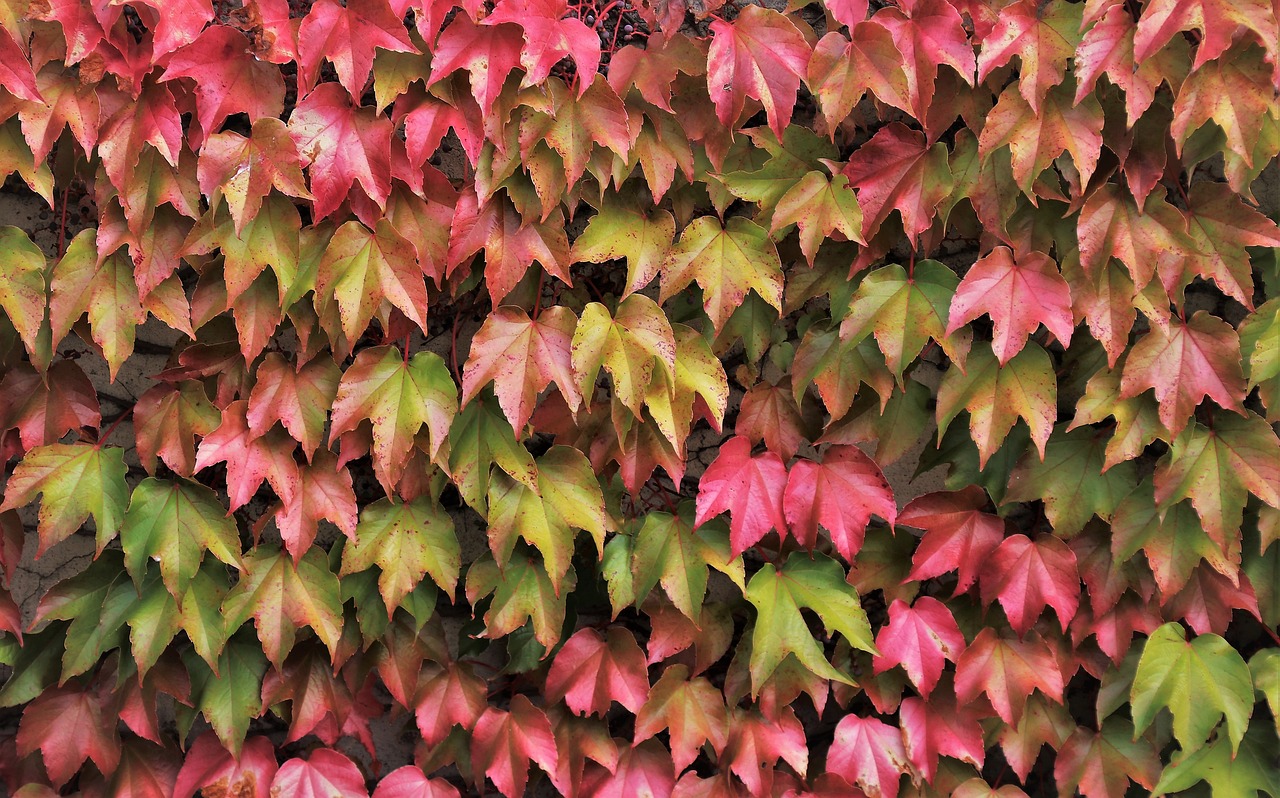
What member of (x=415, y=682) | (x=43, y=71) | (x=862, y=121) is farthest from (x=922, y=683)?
(x=43, y=71)

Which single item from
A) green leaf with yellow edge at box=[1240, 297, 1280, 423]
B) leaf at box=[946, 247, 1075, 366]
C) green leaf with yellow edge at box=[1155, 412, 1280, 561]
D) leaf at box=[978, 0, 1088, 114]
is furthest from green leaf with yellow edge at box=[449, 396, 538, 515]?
green leaf with yellow edge at box=[1240, 297, 1280, 423]

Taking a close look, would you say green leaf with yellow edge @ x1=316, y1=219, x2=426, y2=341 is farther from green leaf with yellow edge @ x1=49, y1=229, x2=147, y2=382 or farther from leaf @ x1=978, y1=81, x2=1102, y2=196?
leaf @ x1=978, y1=81, x2=1102, y2=196

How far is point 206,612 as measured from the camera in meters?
1.66

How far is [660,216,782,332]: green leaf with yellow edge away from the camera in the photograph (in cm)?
162

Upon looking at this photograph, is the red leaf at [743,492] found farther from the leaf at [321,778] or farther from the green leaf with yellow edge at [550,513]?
the leaf at [321,778]

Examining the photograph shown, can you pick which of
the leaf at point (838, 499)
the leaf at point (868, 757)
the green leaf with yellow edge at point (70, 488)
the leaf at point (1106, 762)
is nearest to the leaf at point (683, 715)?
the leaf at point (868, 757)

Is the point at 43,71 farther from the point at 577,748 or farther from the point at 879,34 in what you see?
the point at 577,748

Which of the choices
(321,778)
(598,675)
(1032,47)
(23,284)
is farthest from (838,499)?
(23,284)

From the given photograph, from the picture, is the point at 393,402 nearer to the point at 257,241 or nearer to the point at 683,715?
the point at 257,241

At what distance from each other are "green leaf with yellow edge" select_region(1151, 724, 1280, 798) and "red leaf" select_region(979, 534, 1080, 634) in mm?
374

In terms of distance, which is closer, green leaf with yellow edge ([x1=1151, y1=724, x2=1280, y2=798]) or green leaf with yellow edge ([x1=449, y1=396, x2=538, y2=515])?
green leaf with yellow edge ([x1=449, y1=396, x2=538, y2=515])

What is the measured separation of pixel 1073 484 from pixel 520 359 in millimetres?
1058

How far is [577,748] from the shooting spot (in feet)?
5.78

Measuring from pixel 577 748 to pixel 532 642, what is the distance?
0.21 metres
